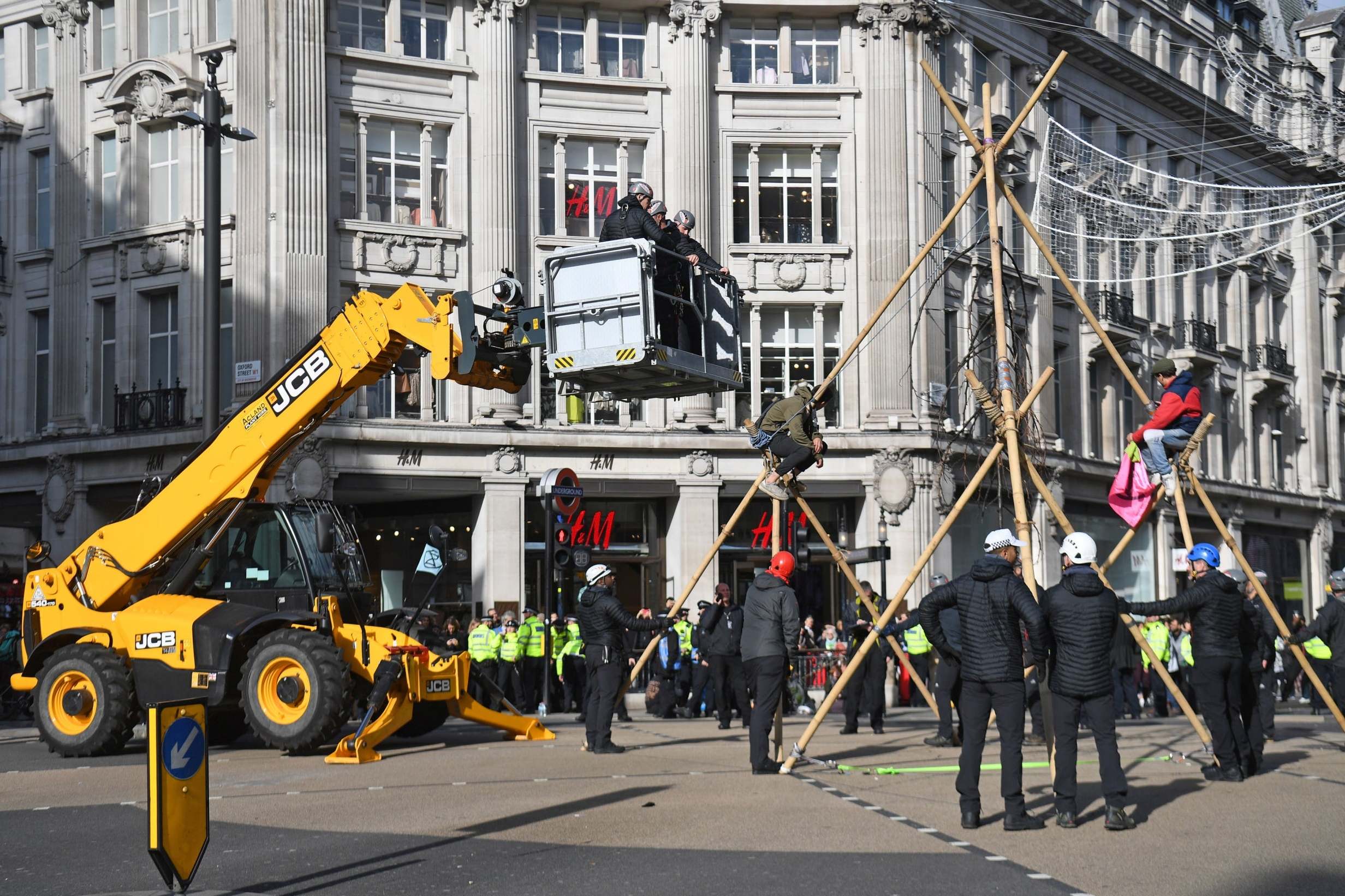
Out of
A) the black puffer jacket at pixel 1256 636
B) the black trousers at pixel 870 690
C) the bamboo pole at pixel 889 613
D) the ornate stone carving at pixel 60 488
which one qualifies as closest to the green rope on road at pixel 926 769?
the bamboo pole at pixel 889 613

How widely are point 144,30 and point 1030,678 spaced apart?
25163 mm

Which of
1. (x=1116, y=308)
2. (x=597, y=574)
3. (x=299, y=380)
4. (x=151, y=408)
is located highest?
(x=1116, y=308)

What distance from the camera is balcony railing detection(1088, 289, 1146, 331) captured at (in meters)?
39.8

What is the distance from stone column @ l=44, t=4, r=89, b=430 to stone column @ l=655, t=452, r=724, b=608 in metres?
12.6

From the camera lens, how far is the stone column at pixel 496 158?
32.8m

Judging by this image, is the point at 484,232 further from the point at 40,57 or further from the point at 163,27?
the point at 40,57

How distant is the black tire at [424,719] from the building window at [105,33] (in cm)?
2086

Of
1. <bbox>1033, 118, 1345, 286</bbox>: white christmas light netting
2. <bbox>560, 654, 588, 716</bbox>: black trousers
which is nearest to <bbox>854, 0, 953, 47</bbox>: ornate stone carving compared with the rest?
<bbox>1033, 118, 1345, 286</bbox>: white christmas light netting

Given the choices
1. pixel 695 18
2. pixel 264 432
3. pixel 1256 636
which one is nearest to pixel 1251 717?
pixel 1256 636

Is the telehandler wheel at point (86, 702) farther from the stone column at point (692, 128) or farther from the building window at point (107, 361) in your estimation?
the stone column at point (692, 128)

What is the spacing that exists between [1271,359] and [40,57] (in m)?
35.9

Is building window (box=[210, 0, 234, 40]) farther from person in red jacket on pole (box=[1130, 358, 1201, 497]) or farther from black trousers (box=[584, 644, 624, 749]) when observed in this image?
person in red jacket on pole (box=[1130, 358, 1201, 497])

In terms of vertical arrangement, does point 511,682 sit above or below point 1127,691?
above

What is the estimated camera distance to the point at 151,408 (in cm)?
3259
